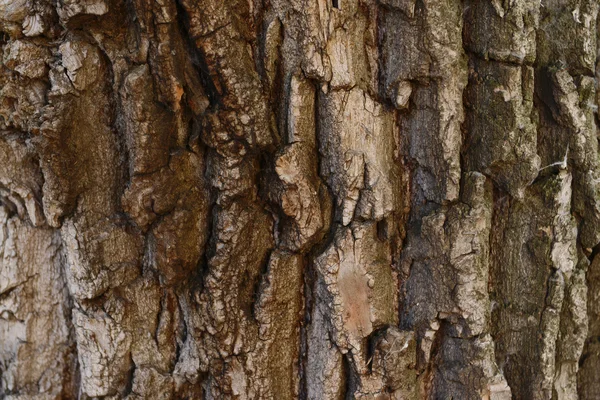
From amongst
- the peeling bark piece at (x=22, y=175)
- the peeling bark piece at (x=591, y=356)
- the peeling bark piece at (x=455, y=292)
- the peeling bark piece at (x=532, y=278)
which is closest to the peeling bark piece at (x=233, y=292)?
the peeling bark piece at (x=455, y=292)

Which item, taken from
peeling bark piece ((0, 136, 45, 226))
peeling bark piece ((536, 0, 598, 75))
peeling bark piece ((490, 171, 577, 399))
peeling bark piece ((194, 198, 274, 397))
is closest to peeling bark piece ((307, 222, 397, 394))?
peeling bark piece ((194, 198, 274, 397))

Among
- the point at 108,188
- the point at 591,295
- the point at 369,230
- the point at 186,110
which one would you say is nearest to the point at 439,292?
the point at 369,230

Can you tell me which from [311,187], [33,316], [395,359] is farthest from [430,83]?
[33,316]

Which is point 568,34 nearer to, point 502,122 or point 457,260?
point 502,122

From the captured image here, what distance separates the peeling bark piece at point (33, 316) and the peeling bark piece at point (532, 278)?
1.25m

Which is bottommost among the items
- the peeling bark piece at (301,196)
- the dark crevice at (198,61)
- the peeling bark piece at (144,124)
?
the peeling bark piece at (301,196)

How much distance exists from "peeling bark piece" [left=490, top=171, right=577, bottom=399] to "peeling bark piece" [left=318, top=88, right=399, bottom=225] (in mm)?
358

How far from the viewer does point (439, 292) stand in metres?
1.51

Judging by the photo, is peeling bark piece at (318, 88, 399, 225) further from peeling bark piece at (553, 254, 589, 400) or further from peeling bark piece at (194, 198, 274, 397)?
peeling bark piece at (553, 254, 589, 400)

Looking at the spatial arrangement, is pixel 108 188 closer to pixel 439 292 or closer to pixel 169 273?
pixel 169 273

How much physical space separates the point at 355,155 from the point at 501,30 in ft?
1.60

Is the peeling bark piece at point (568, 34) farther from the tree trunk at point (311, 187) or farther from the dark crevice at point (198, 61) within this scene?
the dark crevice at point (198, 61)

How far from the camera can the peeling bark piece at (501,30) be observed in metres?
1.44

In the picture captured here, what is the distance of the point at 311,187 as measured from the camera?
57.5 inches
